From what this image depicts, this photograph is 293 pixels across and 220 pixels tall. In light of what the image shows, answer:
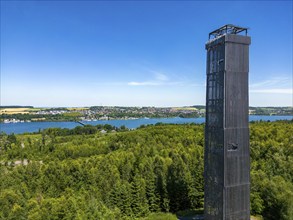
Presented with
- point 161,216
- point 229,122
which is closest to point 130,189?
point 161,216

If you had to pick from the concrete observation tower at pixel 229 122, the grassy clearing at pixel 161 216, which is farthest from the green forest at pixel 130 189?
the concrete observation tower at pixel 229 122

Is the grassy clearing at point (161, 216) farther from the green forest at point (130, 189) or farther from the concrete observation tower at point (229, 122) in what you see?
the concrete observation tower at point (229, 122)

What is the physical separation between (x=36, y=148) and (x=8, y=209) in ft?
126

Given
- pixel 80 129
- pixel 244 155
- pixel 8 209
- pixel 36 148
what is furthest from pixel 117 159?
pixel 80 129

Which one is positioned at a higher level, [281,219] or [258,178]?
[258,178]

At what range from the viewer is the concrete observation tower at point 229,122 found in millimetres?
14250

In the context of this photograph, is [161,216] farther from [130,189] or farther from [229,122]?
[229,122]

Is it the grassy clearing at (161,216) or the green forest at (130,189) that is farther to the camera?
the grassy clearing at (161,216)

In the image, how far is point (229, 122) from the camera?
1441 cm

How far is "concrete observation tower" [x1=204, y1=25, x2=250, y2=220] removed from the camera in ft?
46.8

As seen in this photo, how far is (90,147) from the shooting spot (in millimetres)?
48969

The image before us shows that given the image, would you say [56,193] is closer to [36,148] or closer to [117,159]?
[117,159]

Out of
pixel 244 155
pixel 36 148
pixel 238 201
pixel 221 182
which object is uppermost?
pixel 244 155

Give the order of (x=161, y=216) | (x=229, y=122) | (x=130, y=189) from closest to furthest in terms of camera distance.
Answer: (x=229, y=122) < (x=161, y=216) < (x=130, y=189)
